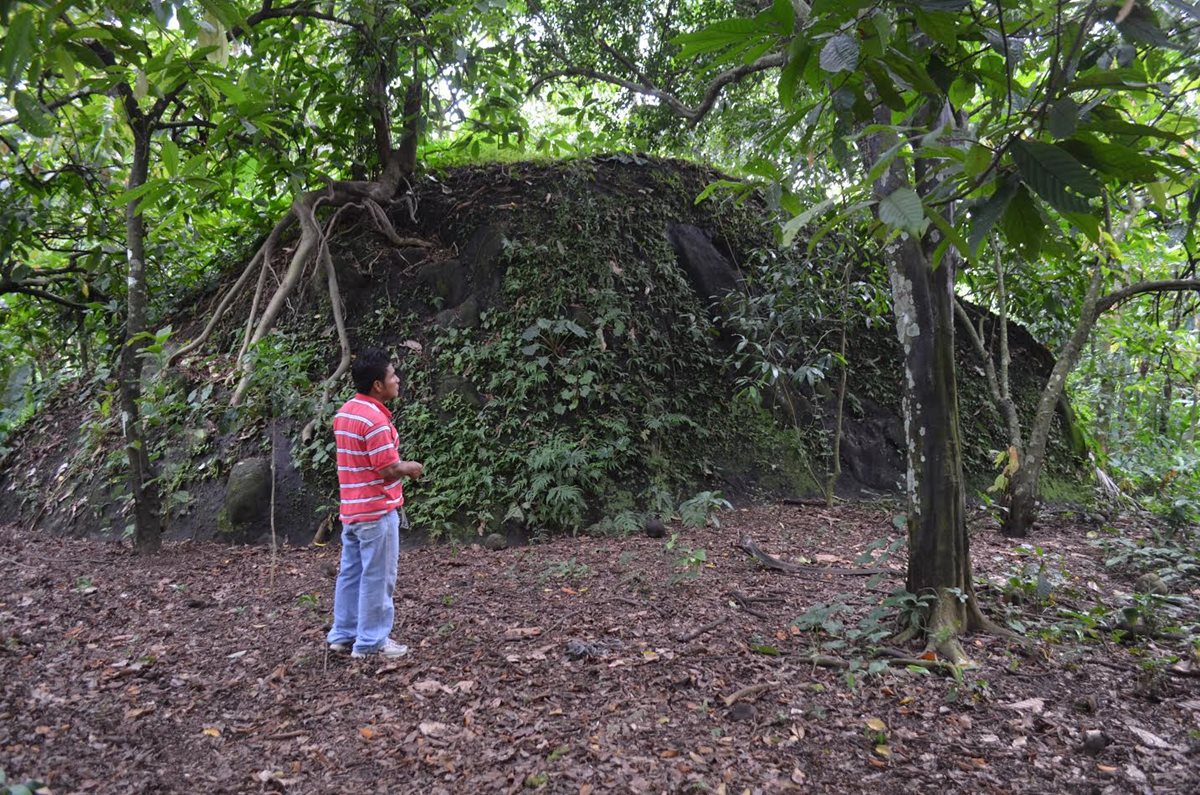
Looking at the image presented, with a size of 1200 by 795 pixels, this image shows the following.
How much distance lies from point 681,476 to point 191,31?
5.32 metres

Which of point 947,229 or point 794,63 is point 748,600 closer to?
point 947,229

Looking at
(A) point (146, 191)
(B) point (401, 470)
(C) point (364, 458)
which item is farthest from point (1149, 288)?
(A) point (146, 191)

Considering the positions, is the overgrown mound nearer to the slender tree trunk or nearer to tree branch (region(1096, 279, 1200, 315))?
the slender tree trunk

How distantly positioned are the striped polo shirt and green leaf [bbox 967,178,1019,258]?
3.02 metres

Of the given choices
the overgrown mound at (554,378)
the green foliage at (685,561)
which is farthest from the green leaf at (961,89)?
the overgrown mound at (554,378)

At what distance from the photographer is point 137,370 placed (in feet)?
20.2

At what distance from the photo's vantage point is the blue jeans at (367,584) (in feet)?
13.1

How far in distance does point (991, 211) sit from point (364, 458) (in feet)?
10.5

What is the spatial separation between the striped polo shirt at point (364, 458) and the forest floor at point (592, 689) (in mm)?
809

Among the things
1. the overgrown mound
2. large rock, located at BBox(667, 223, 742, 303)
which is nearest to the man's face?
the overgrown mound

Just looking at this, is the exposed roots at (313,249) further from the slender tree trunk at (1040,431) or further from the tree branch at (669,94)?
the slender tree trunk at (1040,431)

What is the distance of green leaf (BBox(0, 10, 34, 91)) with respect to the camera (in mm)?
2318

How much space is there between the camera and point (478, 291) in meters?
8.02

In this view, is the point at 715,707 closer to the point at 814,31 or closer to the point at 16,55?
the point at 814,31
